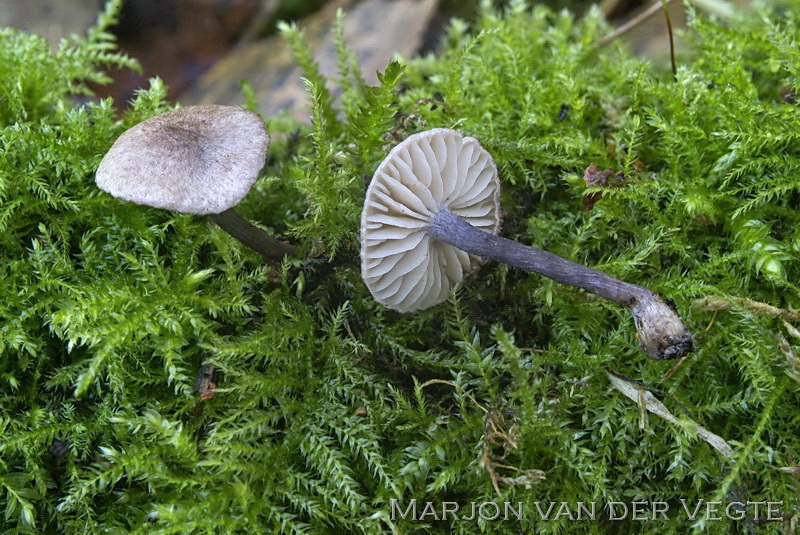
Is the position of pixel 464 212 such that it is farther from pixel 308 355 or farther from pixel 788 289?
pixel 788 289

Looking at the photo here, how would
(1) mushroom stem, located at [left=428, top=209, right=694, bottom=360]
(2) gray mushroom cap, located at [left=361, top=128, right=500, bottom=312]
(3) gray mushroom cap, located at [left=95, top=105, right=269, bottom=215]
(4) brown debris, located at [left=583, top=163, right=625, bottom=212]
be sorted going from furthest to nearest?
1. (4) brown debris, located at [left=583, top=163, right=625, bottom=212]
2. (2) gray mushroom cap, located at [left=361, top=128, right=500, bottom=312]
3. (1) mushroom stem, located at [left=428, top=209, right=694, bottom=360]
4. (3) gray mushroom cap, located at [left=95, top=105, right=269, bottom=215]

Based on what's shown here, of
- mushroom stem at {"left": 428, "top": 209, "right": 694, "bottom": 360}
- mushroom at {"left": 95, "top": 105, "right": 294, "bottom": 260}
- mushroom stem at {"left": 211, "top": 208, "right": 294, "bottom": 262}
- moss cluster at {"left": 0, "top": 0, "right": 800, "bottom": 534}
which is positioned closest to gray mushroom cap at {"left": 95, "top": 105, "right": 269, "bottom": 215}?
mushroom at {"left": 95, "top": 105, "right": 294, "bottom": 260}

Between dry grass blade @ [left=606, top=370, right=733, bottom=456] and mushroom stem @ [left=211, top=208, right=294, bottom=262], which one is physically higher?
mushroom stem @ [left=211, top=208, right=294, bottom=262]

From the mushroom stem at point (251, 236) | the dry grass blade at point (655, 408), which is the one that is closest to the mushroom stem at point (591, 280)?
the dry grass blade at point (655, 408)

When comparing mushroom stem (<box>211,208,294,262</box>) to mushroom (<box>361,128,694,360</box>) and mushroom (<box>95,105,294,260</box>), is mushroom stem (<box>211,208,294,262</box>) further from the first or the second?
mushroom (<box>361,128,694,360</box>)

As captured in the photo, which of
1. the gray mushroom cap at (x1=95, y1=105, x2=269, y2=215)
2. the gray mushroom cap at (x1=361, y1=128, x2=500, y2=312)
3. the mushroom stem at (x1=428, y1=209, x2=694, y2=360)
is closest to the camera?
the gray mushroom cap at (x1=95, y1=105, x2=269, y2=215)

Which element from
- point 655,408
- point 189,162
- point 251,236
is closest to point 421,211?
point 251,236
